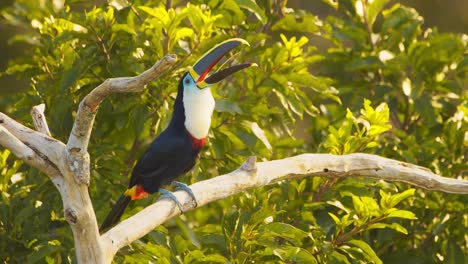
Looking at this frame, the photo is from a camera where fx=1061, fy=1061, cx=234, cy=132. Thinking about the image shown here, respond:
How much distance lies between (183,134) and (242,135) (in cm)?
53

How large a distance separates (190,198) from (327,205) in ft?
3.89

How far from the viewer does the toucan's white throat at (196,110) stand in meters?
4.73

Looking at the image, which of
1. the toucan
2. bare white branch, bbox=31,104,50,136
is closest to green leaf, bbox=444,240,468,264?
the toucan

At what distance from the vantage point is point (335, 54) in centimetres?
631

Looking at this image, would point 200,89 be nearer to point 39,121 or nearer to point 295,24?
point 39,121

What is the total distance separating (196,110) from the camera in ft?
15.5

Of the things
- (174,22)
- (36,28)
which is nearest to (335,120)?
(174,22)

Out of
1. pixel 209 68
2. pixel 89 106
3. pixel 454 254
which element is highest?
pixel 89 106

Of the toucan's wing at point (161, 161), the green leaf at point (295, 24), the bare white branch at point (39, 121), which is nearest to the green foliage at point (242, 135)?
the green leaf at point (295, 24)

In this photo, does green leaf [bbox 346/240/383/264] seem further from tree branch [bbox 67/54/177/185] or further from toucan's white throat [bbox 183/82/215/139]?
tree branch [bbox 67/54/177/185]

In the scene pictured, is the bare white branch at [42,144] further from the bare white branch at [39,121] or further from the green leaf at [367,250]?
the green leaf at [367,250]

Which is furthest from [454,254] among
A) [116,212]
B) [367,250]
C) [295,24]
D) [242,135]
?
[116,212]

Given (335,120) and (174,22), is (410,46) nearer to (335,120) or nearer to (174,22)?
(335,120)

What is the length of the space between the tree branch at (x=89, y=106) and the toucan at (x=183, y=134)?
38.7 inches
